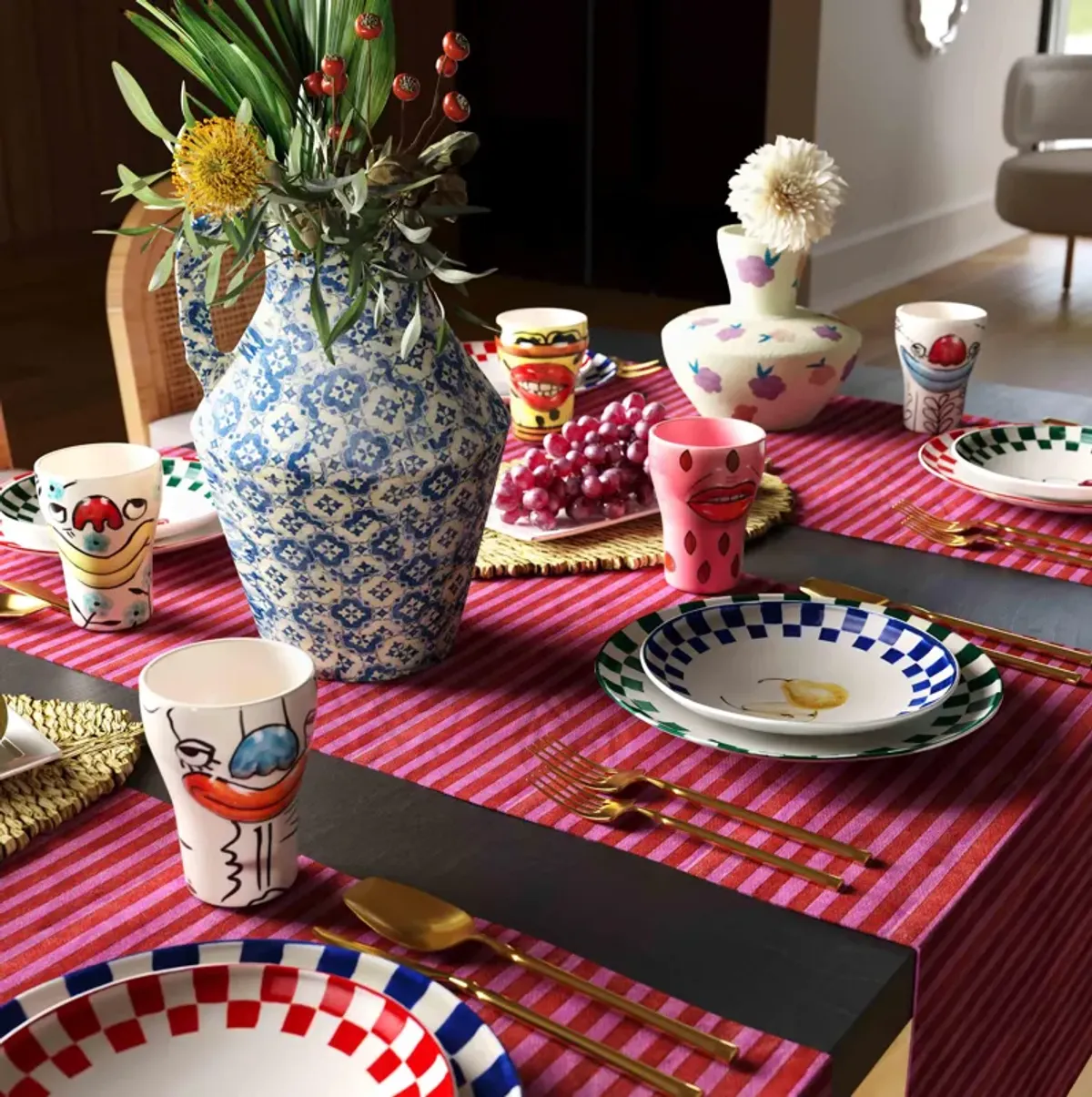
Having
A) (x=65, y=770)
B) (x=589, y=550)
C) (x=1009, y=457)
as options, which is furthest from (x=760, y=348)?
(x=65, y=770)

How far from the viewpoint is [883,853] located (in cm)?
74

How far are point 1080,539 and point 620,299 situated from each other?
427cm

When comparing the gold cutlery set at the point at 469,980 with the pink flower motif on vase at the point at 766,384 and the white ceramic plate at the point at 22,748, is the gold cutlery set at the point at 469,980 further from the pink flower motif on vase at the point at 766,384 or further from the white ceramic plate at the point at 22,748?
the pink flower motif on vase at the point at 766,384

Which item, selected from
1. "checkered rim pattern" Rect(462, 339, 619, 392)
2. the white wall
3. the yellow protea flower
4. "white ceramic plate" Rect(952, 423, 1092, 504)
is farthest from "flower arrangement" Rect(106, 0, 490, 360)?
the white wall

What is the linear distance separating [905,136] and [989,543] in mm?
4673

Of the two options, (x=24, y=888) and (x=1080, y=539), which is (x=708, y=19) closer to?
(x=1080, y=539)

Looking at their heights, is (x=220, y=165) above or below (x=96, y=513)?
above

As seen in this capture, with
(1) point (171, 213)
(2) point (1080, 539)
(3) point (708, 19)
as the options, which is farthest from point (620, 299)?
(2) point (1080, 539)

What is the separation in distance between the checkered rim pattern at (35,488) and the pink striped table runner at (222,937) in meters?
0.44

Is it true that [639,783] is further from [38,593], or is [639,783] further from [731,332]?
[731,332]

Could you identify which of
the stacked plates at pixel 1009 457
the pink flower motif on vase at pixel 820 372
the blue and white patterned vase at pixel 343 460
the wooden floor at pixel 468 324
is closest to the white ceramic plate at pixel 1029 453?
the stacked plates at pixel 1009 457

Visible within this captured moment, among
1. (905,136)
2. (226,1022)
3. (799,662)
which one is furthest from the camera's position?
(905,136)

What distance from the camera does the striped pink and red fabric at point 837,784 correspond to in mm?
724

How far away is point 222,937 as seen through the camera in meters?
0.68
